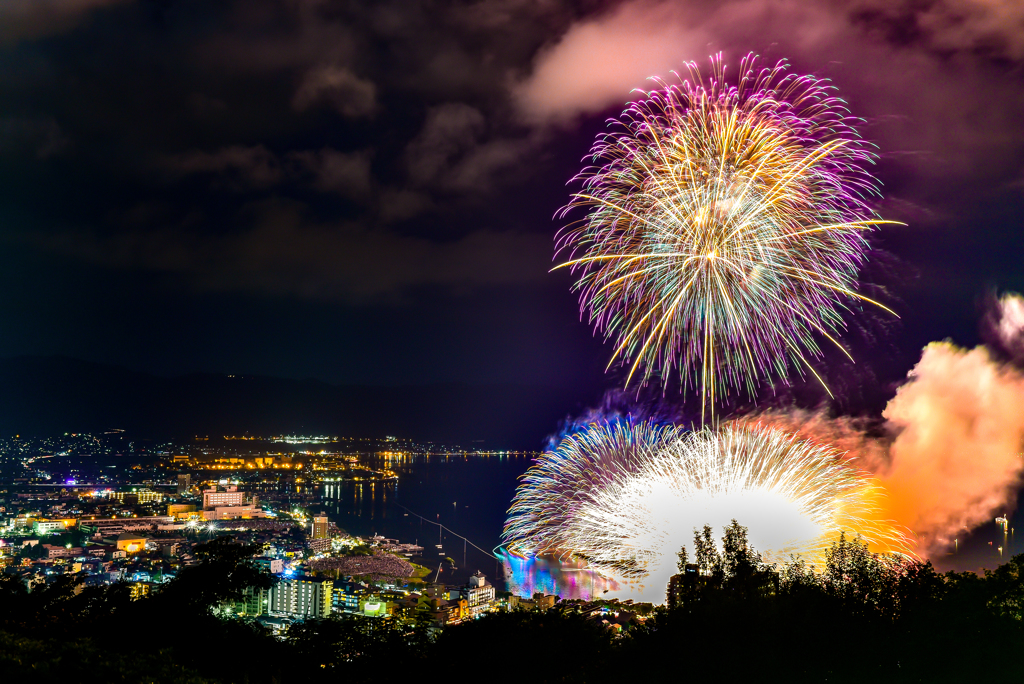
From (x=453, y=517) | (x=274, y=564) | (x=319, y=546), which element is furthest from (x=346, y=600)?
(x=453, y=517)

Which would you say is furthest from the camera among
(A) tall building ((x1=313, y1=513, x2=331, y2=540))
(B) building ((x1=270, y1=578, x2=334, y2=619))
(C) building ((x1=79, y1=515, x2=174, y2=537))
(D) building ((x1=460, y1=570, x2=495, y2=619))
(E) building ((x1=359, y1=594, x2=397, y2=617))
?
(A) tall building ((x1=313, y1=513, x2=331, y2=540))

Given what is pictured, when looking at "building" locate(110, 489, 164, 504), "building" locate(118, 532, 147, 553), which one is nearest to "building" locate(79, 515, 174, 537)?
"building" locate(118, 532, 147, 553)

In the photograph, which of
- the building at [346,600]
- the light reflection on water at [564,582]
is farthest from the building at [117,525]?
the building at [346,600]

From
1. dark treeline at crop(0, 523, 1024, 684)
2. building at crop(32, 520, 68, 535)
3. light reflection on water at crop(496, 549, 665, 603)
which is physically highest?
dark treeline at crop(0, 523, 1024, 684)

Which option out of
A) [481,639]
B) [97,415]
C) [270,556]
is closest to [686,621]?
→ [481,639]

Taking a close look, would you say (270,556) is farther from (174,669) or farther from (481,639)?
(174,669)

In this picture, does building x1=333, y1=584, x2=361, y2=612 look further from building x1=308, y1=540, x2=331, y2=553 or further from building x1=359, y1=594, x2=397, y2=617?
building x1=308, y1=540, x2=331, y2=553

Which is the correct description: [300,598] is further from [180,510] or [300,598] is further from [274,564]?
Result: [180,510]
